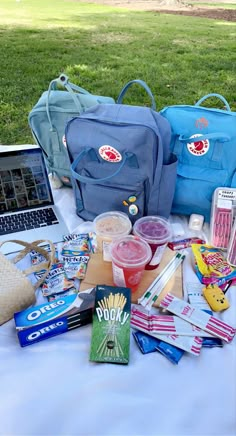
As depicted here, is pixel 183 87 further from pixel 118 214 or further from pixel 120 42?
pixel 118 214

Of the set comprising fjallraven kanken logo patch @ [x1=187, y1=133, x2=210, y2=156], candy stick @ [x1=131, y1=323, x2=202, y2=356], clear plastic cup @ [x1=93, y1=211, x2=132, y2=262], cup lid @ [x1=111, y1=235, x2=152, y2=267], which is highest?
fjallraven kanken logo patch @ [x1=187, y1=133, x2=210, y2=156]

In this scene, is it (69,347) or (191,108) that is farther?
(191,108)

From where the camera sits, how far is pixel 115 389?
2.20ft

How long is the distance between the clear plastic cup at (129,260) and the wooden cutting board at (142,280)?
0.8 inches

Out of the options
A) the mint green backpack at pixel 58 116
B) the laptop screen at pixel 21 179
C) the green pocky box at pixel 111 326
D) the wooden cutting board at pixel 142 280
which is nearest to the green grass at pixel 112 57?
the mint green backpack at pixel 58 116

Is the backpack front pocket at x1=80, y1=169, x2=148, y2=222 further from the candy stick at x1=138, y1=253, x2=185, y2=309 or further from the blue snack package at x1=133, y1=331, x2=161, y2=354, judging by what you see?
the blue snack package at x1=133, y1=331, x2=161, y2=354

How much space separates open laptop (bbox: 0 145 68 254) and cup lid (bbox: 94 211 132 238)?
0.13 m

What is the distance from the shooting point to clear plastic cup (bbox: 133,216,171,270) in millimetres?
893

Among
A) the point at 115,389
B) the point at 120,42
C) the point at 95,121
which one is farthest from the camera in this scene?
the point at 120,42

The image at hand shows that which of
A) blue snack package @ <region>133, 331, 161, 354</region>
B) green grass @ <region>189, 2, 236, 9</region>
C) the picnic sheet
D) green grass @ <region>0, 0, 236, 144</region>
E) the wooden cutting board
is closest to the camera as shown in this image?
the picnic sheet

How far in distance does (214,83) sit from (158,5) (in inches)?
198

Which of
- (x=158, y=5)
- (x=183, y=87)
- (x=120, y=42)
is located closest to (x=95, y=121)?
(x=183, y=87)

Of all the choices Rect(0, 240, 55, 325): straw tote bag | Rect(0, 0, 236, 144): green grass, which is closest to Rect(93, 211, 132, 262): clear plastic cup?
Rect(0, 240, 55, 325): straw tote bag

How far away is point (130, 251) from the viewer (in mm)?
843
